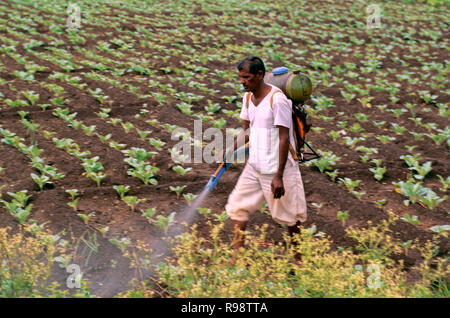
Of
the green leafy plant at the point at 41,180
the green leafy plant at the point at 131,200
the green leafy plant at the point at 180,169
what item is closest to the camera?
the green leafy plant at the point at 131,200

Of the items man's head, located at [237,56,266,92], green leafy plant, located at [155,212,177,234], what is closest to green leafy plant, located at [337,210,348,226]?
green leafy plant, located at [155,212,177,234]

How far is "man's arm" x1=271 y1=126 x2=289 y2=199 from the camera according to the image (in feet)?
13.7

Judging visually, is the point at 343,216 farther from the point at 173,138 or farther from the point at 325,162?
the point at 173,138

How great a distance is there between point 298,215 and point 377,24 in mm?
14437

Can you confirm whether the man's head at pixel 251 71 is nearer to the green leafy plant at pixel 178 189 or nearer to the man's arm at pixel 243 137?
the man's arm at pixel 243 137

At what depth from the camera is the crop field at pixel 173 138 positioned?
4.71 metres

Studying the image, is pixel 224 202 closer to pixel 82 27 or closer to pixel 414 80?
pixel 414 80

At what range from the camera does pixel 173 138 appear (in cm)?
732

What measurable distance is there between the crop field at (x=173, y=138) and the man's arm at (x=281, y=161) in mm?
786

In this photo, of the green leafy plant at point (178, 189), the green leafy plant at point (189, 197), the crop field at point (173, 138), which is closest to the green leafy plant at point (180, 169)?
the crop field at point (173, 138)

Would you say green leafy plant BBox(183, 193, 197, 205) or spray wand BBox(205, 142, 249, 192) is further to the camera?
green leafy plant BBox(183, 193, 197, 205)

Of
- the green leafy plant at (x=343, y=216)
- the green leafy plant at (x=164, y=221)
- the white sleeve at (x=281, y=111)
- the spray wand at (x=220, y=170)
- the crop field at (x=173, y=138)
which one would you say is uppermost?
the white sleeve at (x=281, y=111)

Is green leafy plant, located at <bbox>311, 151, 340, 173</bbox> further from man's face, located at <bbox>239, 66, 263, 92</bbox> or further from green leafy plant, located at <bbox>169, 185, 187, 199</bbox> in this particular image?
man's face, located at <bbox>239, 66, 263, 92</bbox>

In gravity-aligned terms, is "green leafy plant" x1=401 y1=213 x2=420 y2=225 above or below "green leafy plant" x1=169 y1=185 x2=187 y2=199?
above
